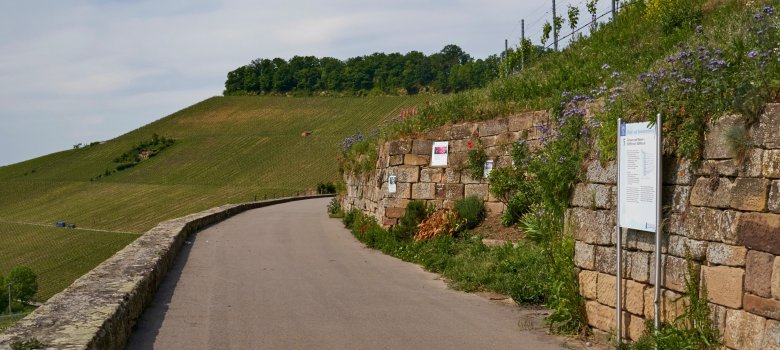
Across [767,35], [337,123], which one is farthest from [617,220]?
[337,123]

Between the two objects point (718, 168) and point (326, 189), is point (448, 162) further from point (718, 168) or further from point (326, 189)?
point (326, 189)

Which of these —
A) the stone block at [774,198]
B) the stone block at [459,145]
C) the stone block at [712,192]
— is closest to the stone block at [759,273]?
the stone block at [774,198]

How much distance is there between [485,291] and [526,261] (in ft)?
2.49

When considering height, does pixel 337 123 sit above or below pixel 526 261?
above

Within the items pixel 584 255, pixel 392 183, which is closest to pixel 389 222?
pixel 392 183

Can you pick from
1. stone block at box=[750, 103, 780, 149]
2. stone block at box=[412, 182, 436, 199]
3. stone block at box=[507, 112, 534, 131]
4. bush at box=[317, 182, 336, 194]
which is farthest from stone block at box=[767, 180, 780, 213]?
bush at box=[317, 182, 336, 194]

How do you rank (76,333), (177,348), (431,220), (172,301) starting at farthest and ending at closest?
(431,220), (172,301), (177,348), (76,333)

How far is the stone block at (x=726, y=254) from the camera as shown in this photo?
5746 millimetres

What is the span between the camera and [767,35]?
6375 millimetres

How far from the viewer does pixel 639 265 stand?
6863mm

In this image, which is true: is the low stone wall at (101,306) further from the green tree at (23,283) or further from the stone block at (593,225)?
the green tree at (23,283)

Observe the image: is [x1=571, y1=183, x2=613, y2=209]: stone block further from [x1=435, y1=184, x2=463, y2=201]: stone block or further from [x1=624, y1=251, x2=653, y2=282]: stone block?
[x1=435, y1=184, x2=463, y2=201]: stone block

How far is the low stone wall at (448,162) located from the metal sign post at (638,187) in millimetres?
7747

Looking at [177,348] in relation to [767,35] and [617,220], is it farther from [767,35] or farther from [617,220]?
[767,35]
